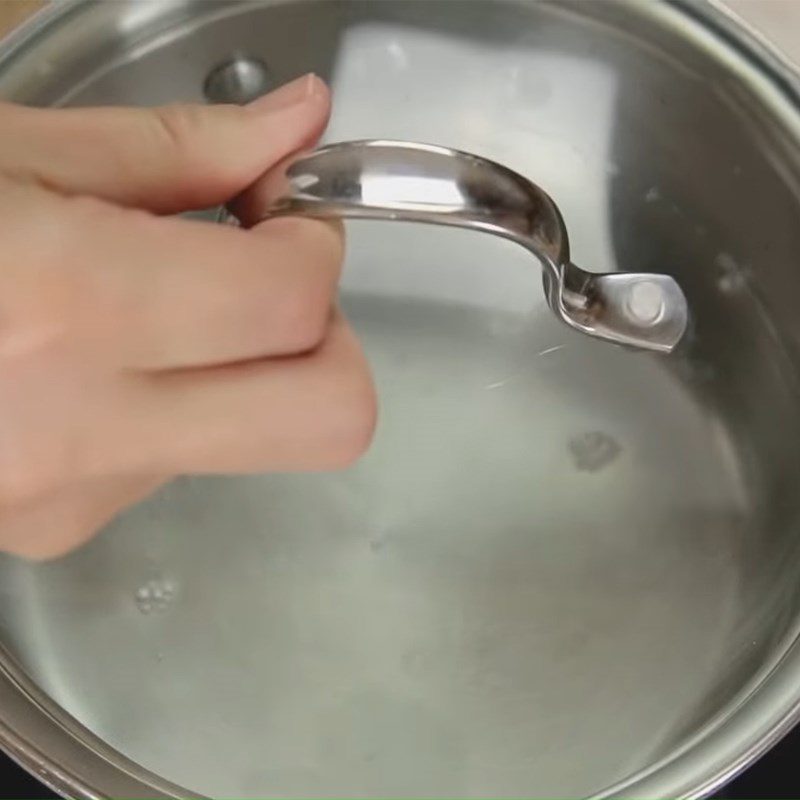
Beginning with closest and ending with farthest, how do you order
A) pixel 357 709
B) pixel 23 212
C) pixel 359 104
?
1. pixel 23 212
2. pixel 357 709
3. pixel 359 104

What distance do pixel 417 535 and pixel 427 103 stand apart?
21 cm

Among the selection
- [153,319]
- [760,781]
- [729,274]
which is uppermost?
[153,319]

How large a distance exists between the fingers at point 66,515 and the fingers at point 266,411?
23 millimetres

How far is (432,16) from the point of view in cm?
54

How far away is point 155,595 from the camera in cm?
49

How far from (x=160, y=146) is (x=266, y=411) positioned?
9 centimetres

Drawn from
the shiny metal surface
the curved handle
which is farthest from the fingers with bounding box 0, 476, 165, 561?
the shiny metal surface

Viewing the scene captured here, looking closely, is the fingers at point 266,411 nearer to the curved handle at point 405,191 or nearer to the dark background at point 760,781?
the curved handle at point 405,191

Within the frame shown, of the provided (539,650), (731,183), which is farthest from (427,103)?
(539,650)

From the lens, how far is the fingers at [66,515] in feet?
1.23

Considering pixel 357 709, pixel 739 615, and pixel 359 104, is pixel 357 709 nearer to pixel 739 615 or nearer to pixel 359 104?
pixel 739 615

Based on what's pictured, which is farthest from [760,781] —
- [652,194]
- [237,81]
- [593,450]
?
[237,81]

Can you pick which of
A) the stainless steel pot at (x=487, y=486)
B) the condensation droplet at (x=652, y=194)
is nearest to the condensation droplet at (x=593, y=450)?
the stainless steel pot at (x=487, y=486)

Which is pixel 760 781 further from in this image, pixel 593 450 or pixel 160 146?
pixel 160 146
